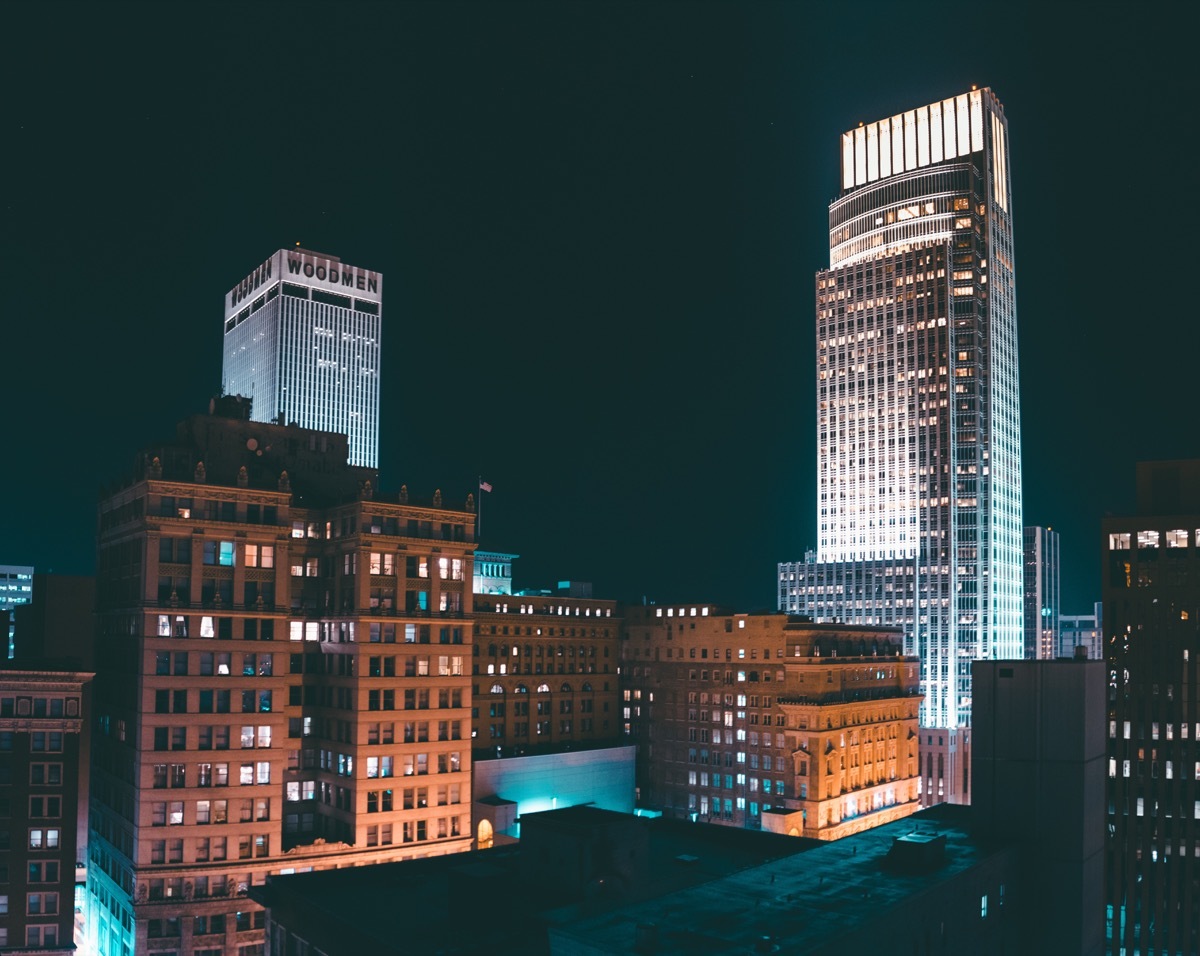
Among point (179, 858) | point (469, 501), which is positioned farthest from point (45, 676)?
point (469, 501)

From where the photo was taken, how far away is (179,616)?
12712 centimetres

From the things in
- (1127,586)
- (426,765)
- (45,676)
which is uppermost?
(1127,586)

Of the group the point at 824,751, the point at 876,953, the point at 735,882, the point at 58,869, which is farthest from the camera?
the point at 824,751

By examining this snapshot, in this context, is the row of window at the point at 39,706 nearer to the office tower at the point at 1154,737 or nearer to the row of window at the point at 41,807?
the row of window at the point at 41,807

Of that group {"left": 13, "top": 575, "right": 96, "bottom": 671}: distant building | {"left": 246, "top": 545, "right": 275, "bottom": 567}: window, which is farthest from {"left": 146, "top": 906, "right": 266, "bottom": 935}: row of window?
{"left": 13, "top": 575, "right": 96, "bottom": 671}: distant building

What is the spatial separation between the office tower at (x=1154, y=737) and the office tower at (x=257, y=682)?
278ft

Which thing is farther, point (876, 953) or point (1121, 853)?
point (1121, 853)

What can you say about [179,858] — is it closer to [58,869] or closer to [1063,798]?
[58,869]

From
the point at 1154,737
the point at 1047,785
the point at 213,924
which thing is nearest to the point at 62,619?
the point at 213,924

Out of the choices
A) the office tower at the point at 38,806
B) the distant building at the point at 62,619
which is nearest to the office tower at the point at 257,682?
the office tower at the point at 38,806

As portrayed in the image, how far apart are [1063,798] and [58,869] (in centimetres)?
10120

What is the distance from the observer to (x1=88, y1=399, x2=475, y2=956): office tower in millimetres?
123312

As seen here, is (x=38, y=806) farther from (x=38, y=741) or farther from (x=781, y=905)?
(x=781, y=905)

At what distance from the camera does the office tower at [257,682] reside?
405 ft
